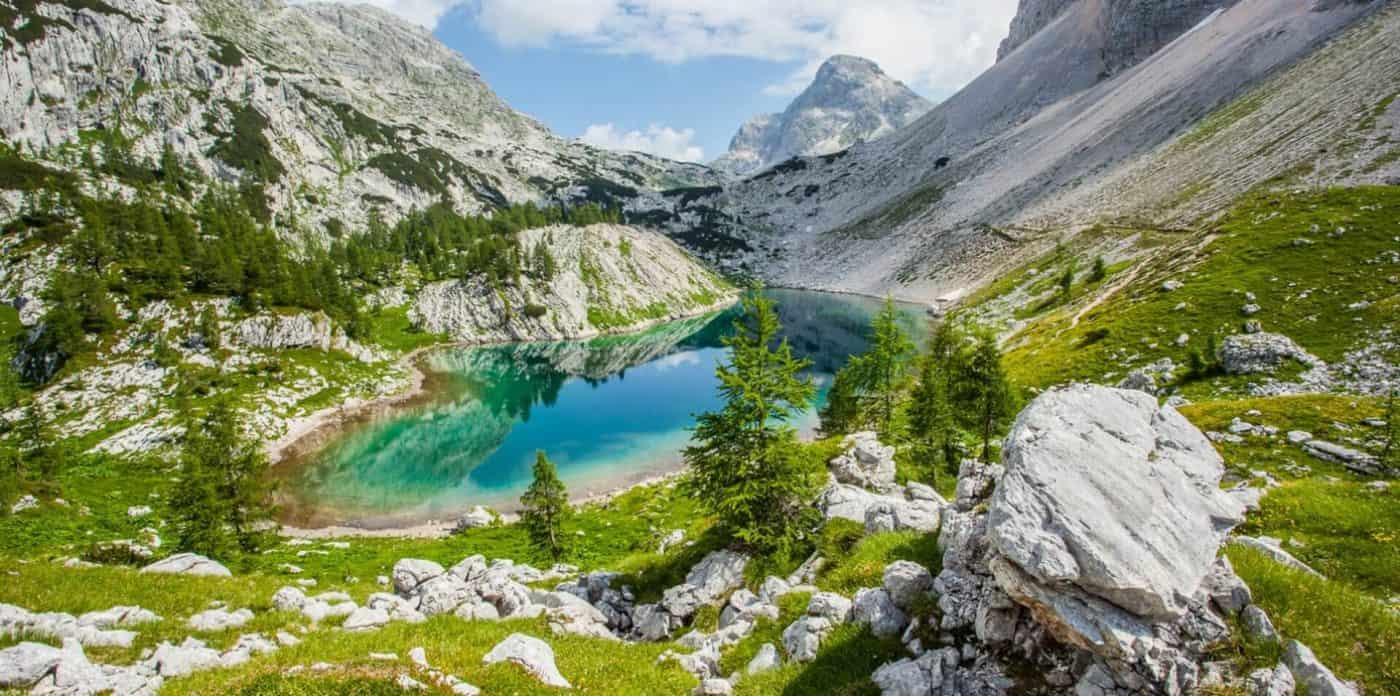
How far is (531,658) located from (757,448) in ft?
35.3

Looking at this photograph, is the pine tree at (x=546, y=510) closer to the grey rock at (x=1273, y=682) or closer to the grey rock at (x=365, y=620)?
the grey rock at (x=365, y=620)

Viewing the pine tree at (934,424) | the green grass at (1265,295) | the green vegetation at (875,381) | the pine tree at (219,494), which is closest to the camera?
the pine tree at (219,494)

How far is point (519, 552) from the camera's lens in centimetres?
3744

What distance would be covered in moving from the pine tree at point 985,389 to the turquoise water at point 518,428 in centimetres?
1509

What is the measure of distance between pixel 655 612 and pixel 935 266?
15710 centimetres

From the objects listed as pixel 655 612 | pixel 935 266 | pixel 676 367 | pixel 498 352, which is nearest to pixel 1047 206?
pixel 935 266

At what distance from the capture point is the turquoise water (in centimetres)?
5297

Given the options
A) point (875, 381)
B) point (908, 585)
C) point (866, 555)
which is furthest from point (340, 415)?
point (908, 585)

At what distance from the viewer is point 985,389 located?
31625 mm

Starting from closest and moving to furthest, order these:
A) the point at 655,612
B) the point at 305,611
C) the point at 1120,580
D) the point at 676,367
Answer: the point at 1120,580 → the point at 305,611 → the point at 655,612 → the point at 676,367

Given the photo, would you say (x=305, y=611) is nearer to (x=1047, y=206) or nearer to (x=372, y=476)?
(x=372, y=476)

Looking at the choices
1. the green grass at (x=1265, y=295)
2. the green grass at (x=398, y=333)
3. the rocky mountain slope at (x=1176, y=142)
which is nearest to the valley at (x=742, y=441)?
the green grass at (x=1265, y=295)

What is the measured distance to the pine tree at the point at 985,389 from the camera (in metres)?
31.4

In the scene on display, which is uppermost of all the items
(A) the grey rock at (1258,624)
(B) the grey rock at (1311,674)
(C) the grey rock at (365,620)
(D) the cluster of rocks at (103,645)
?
(D) the cluster of rocks at (103,645)
